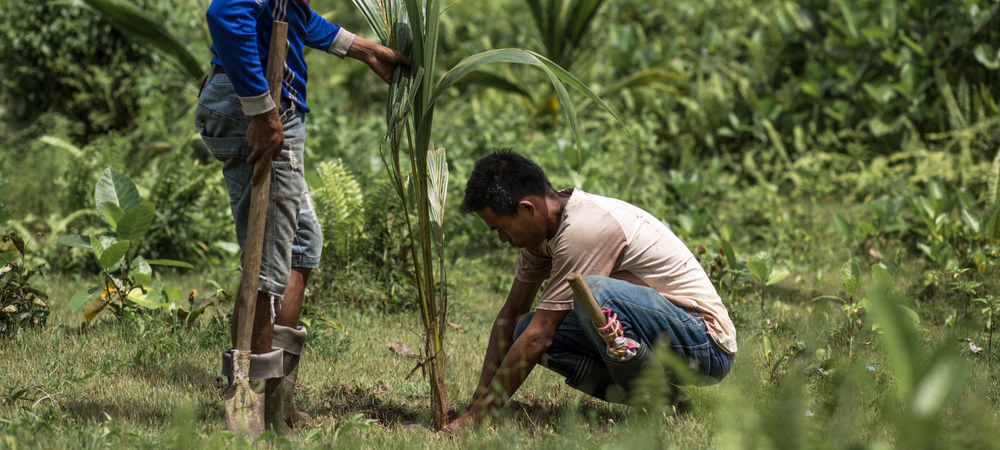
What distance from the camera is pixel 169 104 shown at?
295 inches

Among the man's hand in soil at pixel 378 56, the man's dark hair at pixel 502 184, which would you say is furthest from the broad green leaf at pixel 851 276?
the man's hand in soil at pixel 378 56

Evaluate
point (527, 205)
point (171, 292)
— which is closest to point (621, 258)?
point (527, 205)

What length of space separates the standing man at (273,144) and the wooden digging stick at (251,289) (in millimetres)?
37

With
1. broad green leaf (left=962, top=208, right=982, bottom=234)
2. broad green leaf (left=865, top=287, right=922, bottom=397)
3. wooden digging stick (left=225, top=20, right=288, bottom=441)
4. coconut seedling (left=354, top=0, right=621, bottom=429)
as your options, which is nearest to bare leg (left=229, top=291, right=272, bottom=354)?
wooden digging stick (left=225, top=20, right=288, bottom=441)

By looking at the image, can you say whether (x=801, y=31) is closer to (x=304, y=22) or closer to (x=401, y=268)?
(x=401, y=268)

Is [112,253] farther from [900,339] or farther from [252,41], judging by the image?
[900,339]

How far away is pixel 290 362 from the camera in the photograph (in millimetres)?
2662

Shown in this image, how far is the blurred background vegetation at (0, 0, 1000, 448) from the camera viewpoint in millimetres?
4266

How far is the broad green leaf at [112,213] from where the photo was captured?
3416 mm

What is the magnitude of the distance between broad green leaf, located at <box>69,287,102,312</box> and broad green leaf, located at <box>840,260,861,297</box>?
Result: 3.33 m

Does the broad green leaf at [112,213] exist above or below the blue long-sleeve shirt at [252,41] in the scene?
below

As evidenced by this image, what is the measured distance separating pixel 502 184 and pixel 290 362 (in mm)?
977

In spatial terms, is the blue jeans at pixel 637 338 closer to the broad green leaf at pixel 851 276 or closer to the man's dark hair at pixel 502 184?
the man's dark hair at pixel 502 184

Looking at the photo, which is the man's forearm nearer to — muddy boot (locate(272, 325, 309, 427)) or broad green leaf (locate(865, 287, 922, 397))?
muddy boot (locate(272, 325, 309, 427))
